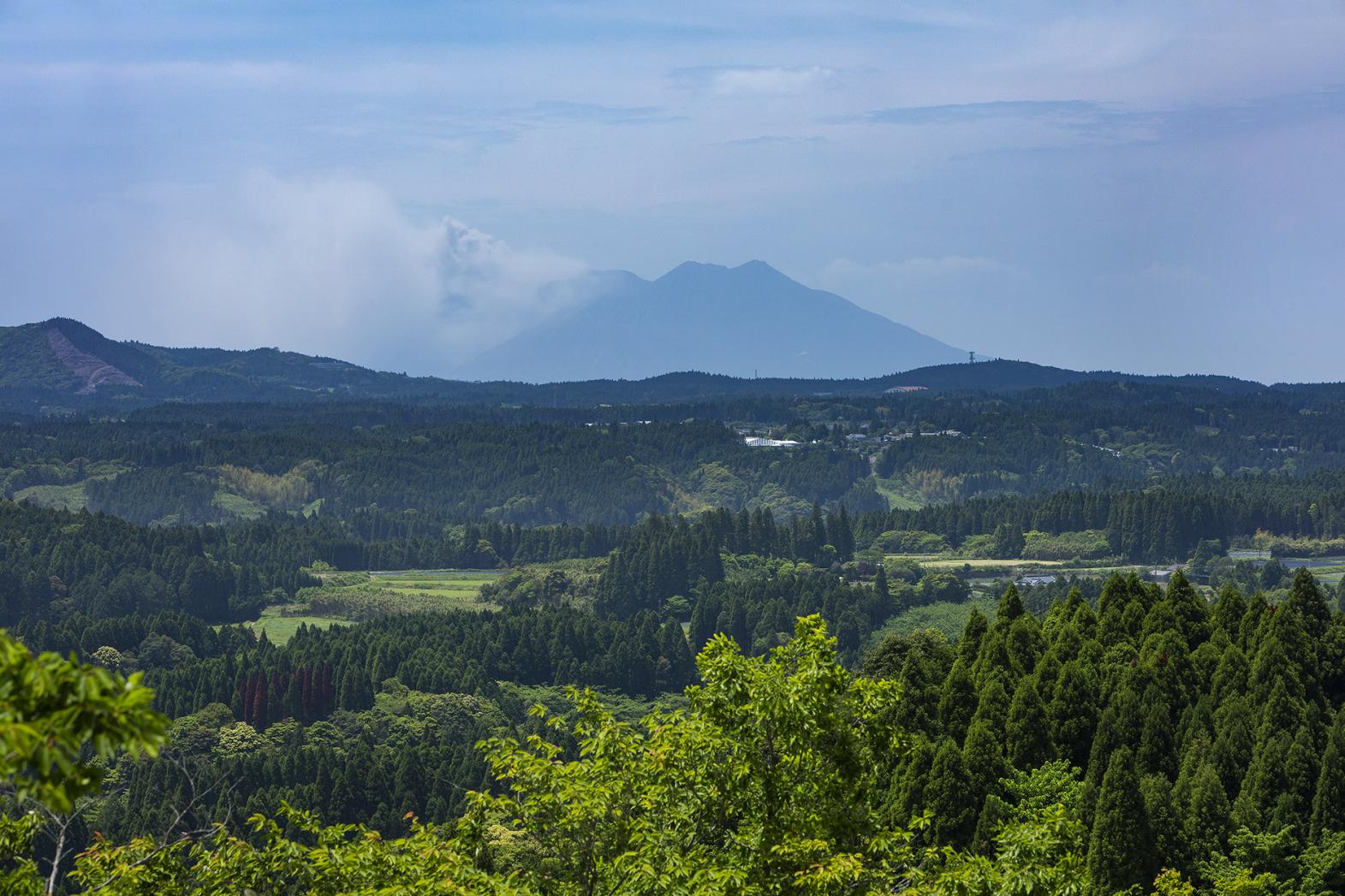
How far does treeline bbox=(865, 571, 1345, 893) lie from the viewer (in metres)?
40.0

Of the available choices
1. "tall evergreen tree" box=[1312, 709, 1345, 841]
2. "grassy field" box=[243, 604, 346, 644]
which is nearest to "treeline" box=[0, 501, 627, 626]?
"grassy field" box=[243, 604, 346, 644]

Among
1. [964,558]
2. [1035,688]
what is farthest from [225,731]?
[964,558]

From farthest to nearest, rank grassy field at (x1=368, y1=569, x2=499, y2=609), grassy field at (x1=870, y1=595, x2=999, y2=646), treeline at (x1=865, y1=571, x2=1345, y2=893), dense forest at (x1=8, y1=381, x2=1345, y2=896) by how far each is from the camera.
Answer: grassy field at (x1=368, y1=569, x2=499, y2=609), grassy field at (x1=870, y1=595, x2=999, y2=646), treeline at (x1=865, y1=571, x2=1345, y2=893), dense forest at (x1=8, y1=381, x2=1345, y2=896)

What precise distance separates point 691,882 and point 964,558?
184445 mm

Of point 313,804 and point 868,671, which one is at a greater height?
point 868,671

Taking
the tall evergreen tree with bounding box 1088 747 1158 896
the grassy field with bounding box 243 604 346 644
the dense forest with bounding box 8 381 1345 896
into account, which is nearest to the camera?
the dense forest with bounding box 8 381 1345 896

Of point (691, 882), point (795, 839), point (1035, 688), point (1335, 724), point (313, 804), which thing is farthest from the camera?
point (313, 804)

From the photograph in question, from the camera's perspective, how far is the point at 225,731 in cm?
10431

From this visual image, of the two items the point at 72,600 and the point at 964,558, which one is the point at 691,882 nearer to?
the point at 72,600

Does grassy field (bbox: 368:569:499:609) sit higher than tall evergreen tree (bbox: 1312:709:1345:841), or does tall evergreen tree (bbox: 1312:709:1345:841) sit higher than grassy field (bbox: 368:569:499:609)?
tall evergreen tree (bbox: 1312:709:1345:841)

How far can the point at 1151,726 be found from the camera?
44.9m

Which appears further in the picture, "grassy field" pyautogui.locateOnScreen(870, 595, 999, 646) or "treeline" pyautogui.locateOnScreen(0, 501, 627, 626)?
"treeline" pyautogui.locateOnScreen(0, 501, 627, 626)

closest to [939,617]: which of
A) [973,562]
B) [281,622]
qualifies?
[973,562]

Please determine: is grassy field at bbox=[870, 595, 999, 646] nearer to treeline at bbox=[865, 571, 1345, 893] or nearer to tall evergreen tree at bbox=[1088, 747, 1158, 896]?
treeline at bbox=[865, 571, 1345, 893]
